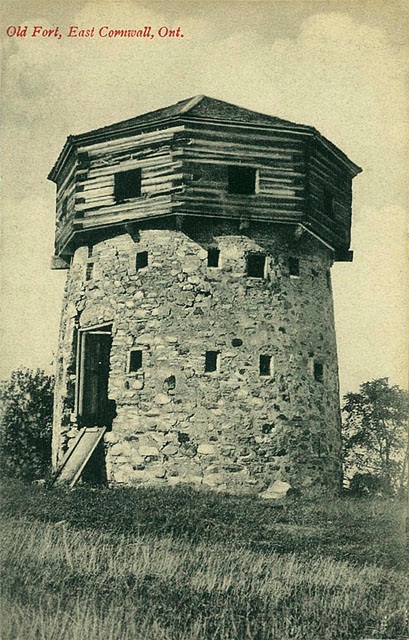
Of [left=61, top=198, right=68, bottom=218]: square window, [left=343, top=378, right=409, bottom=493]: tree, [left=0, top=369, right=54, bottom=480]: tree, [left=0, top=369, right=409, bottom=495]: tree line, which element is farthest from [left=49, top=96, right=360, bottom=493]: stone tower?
[left=0, top=369, right=54, bottom=480]: tree

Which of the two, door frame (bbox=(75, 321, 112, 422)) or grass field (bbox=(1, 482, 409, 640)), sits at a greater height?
door frame (bbox=(75, 321, 112, 422))

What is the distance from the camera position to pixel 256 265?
22.0 m

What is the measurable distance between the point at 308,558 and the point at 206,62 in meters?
9.87

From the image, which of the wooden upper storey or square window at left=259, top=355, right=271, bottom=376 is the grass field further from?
the wooden upper storey

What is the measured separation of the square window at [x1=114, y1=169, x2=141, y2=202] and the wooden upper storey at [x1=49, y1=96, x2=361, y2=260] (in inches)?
1.0

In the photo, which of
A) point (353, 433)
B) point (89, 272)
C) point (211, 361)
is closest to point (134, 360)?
point (211, 361)

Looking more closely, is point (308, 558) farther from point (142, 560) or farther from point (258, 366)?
point (258, 366)

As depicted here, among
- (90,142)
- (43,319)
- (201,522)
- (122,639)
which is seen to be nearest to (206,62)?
(90,142)

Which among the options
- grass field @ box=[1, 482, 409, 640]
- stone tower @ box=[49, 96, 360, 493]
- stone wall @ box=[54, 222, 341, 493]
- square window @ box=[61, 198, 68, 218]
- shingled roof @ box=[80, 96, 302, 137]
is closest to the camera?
grass field @ box=[1, 482, 409, 640]

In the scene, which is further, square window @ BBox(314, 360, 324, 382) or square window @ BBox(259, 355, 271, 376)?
square window @ BBox(314, 360, 324, 382)

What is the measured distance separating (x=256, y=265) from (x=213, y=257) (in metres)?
1.12

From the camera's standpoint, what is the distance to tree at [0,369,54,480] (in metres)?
28.2

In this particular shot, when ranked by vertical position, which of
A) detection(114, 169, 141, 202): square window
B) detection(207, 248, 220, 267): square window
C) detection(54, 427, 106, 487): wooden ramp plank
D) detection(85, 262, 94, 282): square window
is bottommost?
detection(54, 427, 106, 487): wooden ramp plank

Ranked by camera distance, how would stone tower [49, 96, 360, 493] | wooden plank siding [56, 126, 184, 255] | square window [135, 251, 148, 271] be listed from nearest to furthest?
stone tower [49, 96, 360, 493] → wooden plank siding [56, 126, 184, 255] → square window [135, 251, 148, 271]
